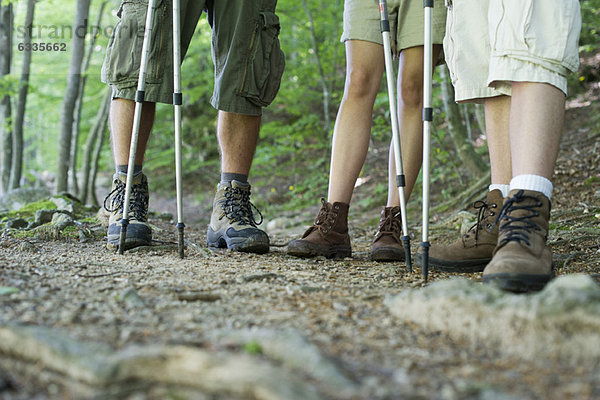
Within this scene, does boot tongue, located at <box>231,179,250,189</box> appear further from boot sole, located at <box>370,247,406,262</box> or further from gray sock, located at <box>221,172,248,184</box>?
boot sole, located at <box>370,247,406,262</box>

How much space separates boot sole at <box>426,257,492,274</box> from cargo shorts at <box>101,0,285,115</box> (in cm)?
155

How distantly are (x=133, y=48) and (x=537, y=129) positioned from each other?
7.31ft

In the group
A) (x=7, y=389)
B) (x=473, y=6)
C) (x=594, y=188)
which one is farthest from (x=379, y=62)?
(x=594, y=188)

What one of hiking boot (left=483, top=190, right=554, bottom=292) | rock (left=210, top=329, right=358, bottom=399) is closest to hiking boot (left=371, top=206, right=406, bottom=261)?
hiking boot (left=483, top=190, right=554, bottom=292)

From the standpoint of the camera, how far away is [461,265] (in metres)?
2.47

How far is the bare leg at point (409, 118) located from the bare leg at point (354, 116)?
0.16 metres

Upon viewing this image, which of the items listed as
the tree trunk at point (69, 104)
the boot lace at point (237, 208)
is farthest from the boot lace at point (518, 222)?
the tree trunk at point (69, 104)

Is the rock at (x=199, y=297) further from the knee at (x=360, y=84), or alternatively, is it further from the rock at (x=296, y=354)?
the knee at (x=360, y=84)

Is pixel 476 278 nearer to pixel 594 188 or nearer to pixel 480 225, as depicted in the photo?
pixel 480 225

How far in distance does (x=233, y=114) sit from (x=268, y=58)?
0.43 metres

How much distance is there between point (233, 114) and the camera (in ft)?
11.0

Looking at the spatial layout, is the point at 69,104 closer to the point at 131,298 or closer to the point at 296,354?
the point at 131,298

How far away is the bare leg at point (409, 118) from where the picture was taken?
9.86 ft

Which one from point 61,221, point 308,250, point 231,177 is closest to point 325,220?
point 308,250
